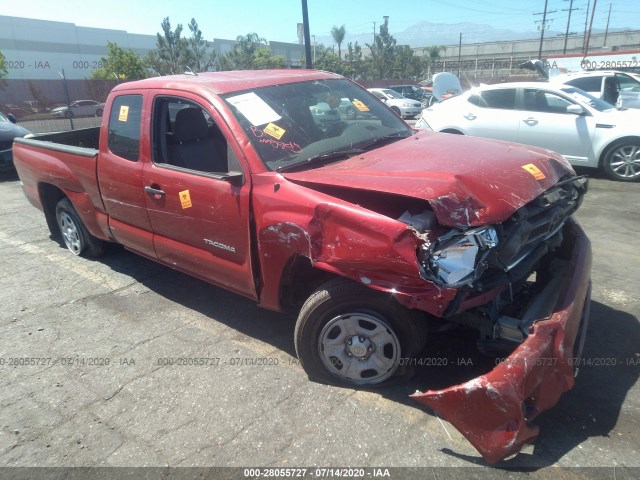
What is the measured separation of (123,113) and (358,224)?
8.74 feet

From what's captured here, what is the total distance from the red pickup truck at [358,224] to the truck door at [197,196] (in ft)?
0.04

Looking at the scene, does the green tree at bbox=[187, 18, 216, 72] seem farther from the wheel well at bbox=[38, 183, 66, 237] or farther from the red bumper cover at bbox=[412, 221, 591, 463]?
the red bumper cover at bbox=[412, 221, 591, 463]

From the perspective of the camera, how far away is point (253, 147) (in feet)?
10.2

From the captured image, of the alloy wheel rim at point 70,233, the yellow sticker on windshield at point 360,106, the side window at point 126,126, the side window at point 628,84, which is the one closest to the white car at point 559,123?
the yellow sticker on windshield at point 360,106

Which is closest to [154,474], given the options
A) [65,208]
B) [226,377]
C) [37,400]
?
[226,377]

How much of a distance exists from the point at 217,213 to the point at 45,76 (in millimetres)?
64056

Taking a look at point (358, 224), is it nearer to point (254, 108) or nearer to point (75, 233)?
point (254, 108)

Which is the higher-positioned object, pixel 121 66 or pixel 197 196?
pixel 121 66

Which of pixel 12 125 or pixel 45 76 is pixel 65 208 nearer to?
pixel 12 125

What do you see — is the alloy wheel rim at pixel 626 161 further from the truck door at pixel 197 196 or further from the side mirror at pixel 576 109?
the truck door at pixel 197 196

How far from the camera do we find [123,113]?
4.09 m

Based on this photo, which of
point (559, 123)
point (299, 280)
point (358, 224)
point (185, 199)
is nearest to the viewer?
point (358, 224)

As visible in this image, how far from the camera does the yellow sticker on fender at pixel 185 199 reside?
3.42m

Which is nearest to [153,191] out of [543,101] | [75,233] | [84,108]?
[75,233]
